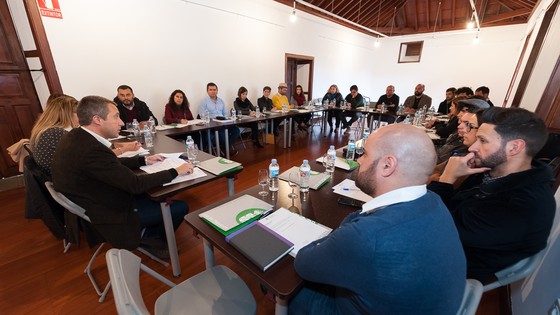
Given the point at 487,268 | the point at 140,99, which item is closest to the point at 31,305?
the point at 487,268

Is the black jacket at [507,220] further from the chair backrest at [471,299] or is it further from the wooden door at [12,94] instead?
the wooden door at [12,94]

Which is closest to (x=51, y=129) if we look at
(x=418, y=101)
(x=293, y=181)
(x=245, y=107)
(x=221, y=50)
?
(x=293, y=181)

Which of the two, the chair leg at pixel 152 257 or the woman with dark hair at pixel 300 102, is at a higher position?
the woman with dark hair at pixel 300 102

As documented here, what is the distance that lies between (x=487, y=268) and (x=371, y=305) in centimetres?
85

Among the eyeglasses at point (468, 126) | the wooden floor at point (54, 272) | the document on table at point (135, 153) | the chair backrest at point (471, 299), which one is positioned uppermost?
the eyeglasses at point (468, 126)

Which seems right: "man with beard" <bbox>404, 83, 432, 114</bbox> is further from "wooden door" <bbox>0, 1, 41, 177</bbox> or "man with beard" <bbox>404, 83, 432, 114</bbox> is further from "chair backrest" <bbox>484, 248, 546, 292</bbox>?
"wooden door" <bbox>0, 1, 41, 177</bbox>

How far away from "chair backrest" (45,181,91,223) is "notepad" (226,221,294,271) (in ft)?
4.03

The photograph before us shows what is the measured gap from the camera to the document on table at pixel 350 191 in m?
1.41

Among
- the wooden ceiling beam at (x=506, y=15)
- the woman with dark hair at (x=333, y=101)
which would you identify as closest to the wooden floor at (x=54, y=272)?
the woman with dark hair at (x=333, y=101)

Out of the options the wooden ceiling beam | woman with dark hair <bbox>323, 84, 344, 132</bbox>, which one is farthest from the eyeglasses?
the wooden ceiling beam

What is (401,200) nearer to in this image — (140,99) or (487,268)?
(487,268)

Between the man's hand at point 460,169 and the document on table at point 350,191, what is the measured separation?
52cm

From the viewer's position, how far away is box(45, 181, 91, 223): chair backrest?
1.48m

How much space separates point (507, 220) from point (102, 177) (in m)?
2.14
